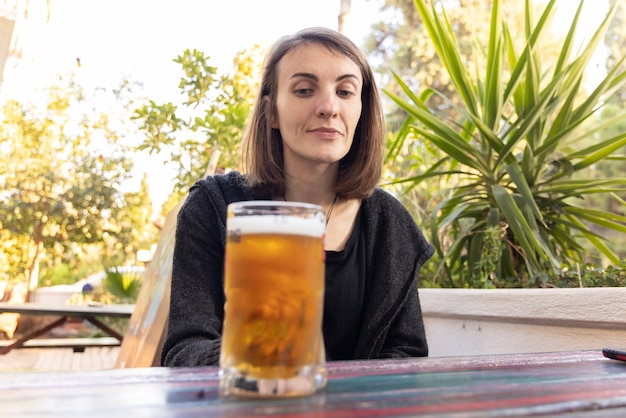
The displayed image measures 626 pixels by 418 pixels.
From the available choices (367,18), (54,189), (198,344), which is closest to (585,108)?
(198,344)

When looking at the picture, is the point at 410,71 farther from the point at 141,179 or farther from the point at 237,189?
the point at 237,189

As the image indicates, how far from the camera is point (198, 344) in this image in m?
1.20

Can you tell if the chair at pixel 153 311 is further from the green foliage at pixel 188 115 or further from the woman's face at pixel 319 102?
the woman's face at pixel 319 102

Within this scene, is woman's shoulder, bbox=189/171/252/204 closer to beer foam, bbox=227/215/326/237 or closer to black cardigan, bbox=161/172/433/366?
black cardigan, bbox=161/172/433/366

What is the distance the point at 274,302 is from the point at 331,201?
1.17 meters

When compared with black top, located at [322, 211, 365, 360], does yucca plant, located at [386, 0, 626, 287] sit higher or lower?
higher

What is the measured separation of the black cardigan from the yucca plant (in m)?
1.07

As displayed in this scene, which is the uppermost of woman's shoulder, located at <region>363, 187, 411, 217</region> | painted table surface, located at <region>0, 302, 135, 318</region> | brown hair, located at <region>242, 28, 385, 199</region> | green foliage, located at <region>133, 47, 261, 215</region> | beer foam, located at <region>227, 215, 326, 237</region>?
green foliage, located at <region>133, 47, 261, 215</region>

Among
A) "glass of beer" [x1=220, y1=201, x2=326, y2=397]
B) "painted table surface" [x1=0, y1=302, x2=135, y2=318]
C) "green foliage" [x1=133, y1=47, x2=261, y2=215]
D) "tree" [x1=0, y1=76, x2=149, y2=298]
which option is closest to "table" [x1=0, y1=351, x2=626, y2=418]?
"glass of beer" [x1=220, y1=201, x2=326, y2=397]

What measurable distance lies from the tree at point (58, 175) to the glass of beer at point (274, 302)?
1437 cm

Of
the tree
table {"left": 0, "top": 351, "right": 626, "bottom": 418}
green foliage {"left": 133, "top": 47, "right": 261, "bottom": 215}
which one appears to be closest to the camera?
table {"left": 0, "top": 351, "right": 626, "bottom": 418}

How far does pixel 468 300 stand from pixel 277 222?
1.96m

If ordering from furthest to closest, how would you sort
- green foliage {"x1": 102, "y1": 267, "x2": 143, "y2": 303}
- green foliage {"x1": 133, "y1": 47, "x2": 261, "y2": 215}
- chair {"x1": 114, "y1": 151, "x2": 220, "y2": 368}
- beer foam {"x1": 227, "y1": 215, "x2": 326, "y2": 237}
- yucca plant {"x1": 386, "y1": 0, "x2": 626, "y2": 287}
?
green foliage {"x1": 102, "y1": 267, "x2": 143, "y2": 303}, green foliage {"x1": 133, "y1": 47, "x2": 261, "y2": 215}, yucca plant {"x1": 386, "y1": 0, "x2": 626, "y2": 287}, chair {"x1": 114, "y1": 151, "x2": 220, "y2": 368}, beer foam {"x1": 227, "y1": 215, "x2": 326, "y2": 237}

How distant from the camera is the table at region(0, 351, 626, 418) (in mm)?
528
